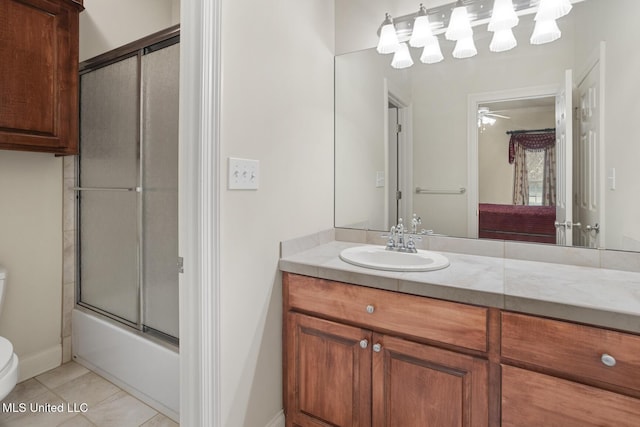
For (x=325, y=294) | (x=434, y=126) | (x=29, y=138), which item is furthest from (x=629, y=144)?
(x=29, y=138)

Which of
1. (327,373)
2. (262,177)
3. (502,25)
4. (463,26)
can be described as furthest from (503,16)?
(327,373)

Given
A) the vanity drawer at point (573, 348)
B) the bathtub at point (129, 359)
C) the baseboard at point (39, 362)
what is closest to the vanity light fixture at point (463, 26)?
the vanity drawer at point (573, 348)

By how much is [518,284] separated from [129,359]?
1930mm

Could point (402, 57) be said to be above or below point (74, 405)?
above

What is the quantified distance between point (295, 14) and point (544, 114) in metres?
1.23

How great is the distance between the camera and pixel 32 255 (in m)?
1.97

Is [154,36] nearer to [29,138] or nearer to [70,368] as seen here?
[29,138]

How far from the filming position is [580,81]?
1379 mm

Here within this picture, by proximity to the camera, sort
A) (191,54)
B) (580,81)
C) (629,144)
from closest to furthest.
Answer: (191,54) → (629,144) → (580,81)

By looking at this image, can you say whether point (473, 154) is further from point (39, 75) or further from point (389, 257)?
point (39, 75)

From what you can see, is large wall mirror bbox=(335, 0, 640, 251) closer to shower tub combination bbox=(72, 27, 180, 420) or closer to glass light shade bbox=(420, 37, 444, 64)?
glass light shade bbox=(420, 37, 444, 64)

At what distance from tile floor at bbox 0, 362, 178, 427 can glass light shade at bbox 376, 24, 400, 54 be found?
2205 mm

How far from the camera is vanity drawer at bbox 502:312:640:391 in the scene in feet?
2.77

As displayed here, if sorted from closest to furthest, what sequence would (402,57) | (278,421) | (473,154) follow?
(278,421)
(473,154)
(402,57)
